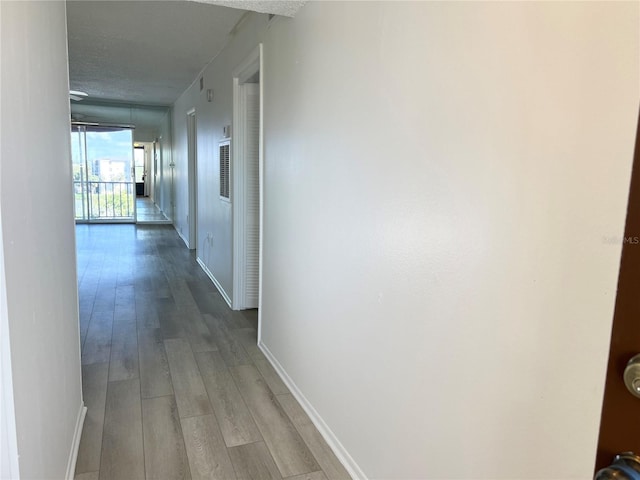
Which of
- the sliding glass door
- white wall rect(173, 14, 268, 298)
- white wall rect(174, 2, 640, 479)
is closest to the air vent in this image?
white wall rect(173, 14, 268, 298)

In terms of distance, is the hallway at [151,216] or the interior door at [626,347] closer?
the interior door at [626,347]

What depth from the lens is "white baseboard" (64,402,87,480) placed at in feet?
6.14

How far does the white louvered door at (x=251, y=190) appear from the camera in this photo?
3.95 meters

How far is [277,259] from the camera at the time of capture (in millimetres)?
2971

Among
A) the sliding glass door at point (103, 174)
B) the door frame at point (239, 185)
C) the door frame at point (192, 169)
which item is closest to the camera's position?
the door frame at point (239, 185)

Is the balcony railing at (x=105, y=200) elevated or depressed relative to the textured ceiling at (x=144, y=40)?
depressed

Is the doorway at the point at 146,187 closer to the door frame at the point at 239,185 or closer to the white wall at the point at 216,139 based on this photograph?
the white wall at the point at 216,139

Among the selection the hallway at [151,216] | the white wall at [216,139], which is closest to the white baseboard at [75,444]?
the white wall at [216,139]

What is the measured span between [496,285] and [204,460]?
162cm

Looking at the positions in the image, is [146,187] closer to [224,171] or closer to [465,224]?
[224,171]

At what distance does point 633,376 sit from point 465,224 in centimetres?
66

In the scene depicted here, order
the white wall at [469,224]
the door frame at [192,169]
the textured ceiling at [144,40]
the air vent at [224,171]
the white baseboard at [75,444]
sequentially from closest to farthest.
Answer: the white wall at [469,224] < the white baseboard at [75,444] < the textured ceiling at [144,40] < the air vent at [224,171] < the door frame at [192,169]

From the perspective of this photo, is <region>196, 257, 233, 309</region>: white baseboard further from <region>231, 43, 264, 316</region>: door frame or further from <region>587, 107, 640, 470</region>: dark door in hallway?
<region>587, 107, 640, 470</region>: dark door in hallway

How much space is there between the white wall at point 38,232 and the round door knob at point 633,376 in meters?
1.23
